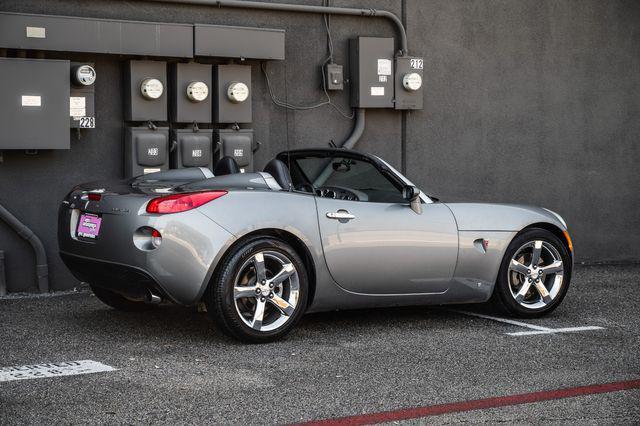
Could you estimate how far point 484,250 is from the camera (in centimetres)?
763

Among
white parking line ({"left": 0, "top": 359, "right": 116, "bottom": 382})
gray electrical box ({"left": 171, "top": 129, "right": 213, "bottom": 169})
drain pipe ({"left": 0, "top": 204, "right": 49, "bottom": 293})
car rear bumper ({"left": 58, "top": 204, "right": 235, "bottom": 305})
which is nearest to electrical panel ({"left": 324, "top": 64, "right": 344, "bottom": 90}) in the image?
gray electrical box ({"left": 171, "top": 129, "right": 213, "bottom": 169})

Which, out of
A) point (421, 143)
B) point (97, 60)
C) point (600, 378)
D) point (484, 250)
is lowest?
point (600, 378)

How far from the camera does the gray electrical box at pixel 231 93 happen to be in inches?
381

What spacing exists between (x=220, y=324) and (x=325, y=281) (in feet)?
2.63

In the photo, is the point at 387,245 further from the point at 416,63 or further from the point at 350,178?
the point at 416,63

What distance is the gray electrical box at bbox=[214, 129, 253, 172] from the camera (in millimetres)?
9680

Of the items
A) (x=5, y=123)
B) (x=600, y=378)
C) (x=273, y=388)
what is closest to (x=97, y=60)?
(x=5, y=123)

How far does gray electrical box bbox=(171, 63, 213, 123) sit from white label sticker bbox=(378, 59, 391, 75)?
5.94 ft

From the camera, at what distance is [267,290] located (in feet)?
22.0

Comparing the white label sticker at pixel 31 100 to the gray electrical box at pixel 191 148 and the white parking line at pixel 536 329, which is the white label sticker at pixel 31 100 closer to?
the gray electrical box at pixel 191 148

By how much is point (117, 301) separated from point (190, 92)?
8.18 feet

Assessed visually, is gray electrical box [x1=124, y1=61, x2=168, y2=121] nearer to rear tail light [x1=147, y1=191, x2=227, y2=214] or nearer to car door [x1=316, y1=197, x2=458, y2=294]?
car door [x1=316, y1=197, x2=458, y2=294]

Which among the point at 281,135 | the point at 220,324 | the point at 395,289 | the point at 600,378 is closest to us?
the point at 600,378

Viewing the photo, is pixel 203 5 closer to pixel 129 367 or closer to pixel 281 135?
pixel 281 135
